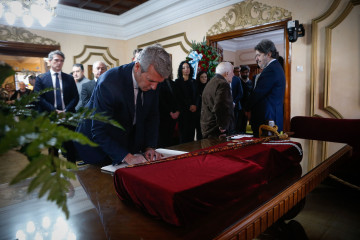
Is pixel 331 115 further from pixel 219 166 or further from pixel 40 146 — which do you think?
pixel 40 146

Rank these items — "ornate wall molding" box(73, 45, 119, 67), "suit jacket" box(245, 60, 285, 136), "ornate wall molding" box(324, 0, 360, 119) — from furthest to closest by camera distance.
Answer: "ornate wall molding" box(73, 45, 119, 67) < "ornate wall molding" box(324, 0, 360, 119) < "suit jacket" box(245, 60, 285, 136)

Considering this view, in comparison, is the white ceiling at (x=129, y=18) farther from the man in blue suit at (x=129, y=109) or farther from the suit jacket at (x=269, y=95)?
the man in blue suit at (x=129, y=109)

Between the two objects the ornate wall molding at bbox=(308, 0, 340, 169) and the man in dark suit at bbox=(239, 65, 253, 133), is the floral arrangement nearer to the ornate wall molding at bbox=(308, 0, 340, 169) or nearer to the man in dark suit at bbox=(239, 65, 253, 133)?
the man in dark suit at bbox=(239, 65, 253, 133)

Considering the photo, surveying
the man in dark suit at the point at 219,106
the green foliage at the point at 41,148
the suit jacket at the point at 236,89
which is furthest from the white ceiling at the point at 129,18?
the green foliage at the point at 41,148

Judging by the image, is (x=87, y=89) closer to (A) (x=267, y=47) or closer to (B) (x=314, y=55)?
(A) (x=267, y=47)

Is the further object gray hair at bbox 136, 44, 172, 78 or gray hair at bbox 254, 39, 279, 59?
gray hair at bbox 254, 39, 279, 59

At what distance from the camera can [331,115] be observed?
368 centimetres

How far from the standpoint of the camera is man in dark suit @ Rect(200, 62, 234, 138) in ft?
8.40

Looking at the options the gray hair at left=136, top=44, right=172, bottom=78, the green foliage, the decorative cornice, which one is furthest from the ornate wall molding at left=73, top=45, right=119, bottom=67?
the green foliage

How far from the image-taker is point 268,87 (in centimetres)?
287

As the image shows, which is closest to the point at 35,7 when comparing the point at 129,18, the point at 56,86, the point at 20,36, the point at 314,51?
the point at 56,86

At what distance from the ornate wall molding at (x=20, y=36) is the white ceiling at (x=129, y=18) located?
12cm

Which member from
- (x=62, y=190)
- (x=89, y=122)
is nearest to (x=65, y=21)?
(x=89, y=122)

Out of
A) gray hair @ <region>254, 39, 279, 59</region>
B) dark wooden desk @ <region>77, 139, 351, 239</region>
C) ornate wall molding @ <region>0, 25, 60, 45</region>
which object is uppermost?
ornate wall molding @ <region>0, 25, 60, 45</region>
